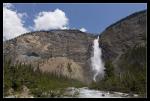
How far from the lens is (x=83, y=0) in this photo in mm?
9555

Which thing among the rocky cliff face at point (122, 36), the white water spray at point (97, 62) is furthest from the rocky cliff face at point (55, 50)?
the rocky cliff face at point (122, 36)

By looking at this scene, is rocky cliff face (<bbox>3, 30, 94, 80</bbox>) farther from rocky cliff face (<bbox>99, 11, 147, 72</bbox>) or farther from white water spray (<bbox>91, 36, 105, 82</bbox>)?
rocky cliff face (<bbox>99, 11, 147, 72</bbox>)

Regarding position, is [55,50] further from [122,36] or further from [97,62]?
[122,36]

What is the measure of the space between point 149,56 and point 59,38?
141 metres

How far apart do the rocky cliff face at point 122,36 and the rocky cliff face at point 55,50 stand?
10363 mm

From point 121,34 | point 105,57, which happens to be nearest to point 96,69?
point 105,57

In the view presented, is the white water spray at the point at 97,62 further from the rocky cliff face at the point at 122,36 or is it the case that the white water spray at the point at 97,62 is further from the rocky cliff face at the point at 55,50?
the rocky cliff face at the point at 55,50

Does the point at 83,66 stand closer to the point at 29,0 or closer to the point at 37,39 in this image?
the point at 37,39

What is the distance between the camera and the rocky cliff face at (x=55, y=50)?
12225 centimetres

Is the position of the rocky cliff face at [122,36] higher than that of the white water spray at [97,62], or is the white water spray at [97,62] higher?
the rocky cliff face at [122,36]

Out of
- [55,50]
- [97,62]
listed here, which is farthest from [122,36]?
[55,50]

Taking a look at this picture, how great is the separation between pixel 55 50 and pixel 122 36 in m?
32.5

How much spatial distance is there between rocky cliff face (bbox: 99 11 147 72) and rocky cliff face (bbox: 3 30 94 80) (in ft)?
34.0

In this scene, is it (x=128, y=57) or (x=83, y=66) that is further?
(x=83, y=66)
